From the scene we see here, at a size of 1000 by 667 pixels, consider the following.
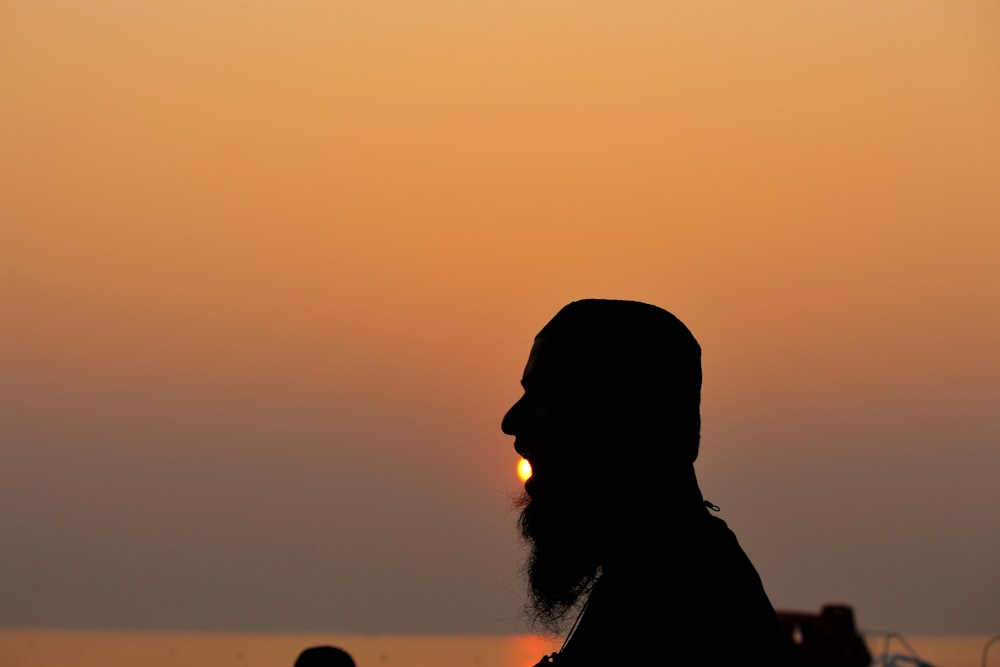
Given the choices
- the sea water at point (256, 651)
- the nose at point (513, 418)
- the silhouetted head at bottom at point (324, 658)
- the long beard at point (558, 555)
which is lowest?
the sea water at point (256, 651)

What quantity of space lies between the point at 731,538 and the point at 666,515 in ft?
0.37

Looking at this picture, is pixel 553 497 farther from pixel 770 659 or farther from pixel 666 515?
pixel 770 659

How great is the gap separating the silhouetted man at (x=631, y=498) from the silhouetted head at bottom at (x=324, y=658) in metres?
2.72

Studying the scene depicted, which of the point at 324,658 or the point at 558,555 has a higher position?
the point at 558,555

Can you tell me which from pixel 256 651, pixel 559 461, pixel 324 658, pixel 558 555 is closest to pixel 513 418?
pixel 559 461

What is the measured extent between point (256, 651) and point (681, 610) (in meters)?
124

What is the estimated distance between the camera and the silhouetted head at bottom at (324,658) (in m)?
4.91

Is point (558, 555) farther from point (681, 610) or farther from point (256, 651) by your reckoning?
point (256, 651)

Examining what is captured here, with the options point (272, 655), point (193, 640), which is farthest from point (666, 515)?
point (193, 640)

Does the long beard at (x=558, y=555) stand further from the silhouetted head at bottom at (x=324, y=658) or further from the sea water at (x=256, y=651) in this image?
the sea water at (x=256, y=651)

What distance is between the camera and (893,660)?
38.4 ft

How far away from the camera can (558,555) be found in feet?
7.80

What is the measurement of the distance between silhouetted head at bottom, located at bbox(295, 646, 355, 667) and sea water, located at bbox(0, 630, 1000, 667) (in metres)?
79.0

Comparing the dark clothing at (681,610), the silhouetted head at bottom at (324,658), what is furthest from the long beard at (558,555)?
the silhouetted head at bottom at (324,658)
